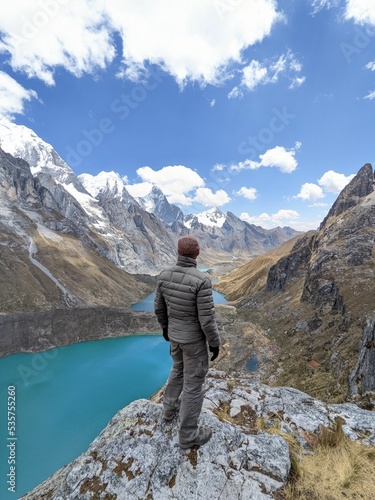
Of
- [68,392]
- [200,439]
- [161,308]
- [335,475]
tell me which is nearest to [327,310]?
[68,392]

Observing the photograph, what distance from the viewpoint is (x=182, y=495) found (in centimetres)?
480

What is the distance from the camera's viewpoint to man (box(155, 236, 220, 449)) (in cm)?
536

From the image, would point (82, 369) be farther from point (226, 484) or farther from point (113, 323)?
point (226, 484)

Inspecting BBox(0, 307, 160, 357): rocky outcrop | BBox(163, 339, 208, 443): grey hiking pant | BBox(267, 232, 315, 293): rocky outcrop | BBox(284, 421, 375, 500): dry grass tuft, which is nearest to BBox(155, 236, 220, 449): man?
BBox(163, 339, 208, 443): grey hiking pant

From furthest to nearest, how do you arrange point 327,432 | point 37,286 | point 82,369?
point 37,286
point 82,369
point 327,432

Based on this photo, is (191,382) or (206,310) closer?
(206,310)

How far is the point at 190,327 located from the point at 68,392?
3962cm

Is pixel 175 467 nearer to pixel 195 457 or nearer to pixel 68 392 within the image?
pixel 195 457

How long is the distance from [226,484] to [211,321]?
2982mm

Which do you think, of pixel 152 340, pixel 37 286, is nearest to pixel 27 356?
pixel 152 340

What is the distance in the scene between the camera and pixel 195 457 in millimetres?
5344

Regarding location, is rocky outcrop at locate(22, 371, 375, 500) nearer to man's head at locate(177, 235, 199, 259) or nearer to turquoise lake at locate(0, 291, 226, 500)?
man's head at locate(177, 235, 199, 259)

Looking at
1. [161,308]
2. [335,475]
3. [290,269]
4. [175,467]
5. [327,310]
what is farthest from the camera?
[290,269]

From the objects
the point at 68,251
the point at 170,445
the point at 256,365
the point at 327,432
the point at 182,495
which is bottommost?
the point at 256,365
